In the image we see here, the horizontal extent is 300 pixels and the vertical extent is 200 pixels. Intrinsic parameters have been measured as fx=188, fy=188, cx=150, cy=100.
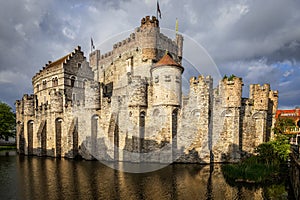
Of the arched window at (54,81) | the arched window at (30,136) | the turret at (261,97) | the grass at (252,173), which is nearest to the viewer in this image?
the grass at (252,173)

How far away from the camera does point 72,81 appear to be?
116 ft

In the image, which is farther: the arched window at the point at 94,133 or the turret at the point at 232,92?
the arched window at the point at 94,133

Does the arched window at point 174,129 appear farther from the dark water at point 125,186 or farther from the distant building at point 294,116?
the distant building at point 294,116

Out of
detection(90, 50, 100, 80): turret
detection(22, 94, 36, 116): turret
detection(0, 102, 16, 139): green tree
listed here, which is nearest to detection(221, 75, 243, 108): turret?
detection(90, 50, 100, 80): turret

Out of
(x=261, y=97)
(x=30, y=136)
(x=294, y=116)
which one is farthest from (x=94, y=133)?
(x=294, y=116)

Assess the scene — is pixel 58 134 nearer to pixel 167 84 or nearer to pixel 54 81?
pixel 54 81

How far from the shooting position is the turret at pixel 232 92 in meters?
21.4

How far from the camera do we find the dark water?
38.9 feet

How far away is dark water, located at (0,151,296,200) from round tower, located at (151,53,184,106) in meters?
7.78

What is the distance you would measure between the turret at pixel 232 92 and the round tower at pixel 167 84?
5.27 metres

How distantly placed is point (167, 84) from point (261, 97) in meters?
11.0

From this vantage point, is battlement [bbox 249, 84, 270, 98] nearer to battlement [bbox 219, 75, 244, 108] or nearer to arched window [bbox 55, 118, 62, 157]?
battlement [bbox 219, 75, 244, 108]

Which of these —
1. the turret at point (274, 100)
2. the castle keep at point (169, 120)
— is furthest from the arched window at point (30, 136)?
the turret at point (274, 100)

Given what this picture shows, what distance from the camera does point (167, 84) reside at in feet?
72.3
